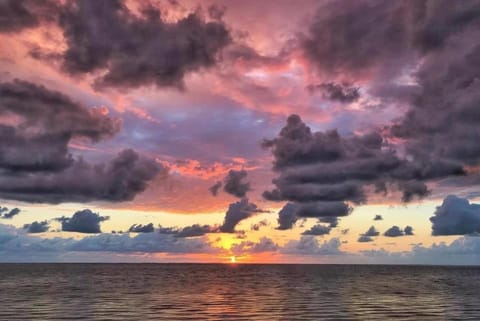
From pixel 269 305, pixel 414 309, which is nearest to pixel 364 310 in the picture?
pixel 414 309

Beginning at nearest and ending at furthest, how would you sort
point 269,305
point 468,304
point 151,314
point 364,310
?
point 151,314 < point 364,310 < point 269,305 < point 468,304

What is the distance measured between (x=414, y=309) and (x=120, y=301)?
44684 millimetres

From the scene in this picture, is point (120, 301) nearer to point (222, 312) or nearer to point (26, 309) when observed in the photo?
point (26, 309)

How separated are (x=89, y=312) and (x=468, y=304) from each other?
57956 millimetres

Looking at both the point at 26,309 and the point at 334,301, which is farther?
the point at 334,301

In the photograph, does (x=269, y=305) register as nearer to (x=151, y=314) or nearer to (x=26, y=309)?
(x=151, y=314)

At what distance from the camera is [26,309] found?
6875 cm

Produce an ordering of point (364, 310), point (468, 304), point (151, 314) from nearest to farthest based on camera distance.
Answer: point (151, 314) < point (364, 310) < point (468, 304)

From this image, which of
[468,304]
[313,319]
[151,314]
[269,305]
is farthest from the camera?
[468,304]

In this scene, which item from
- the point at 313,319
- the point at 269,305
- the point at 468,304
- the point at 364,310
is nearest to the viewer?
the point at 313,319

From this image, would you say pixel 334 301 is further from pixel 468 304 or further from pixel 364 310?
pixel 468 304

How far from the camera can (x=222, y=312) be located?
215 feet

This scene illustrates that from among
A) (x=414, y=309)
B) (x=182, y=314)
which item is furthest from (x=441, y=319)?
(x=182, y=314)

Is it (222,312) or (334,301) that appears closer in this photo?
(222,312)
